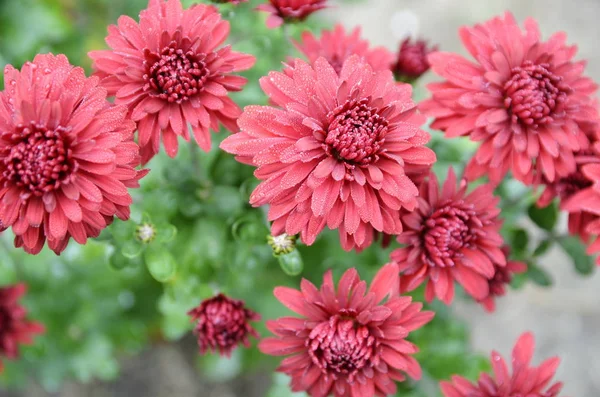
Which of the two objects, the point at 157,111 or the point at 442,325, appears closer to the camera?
the point at 157,111

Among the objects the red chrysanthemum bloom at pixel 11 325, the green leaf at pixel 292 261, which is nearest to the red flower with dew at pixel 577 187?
the green leaf at pixel 292 261

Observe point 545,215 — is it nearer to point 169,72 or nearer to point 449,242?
point 449,242

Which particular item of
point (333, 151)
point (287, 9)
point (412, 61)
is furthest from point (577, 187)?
point (287, 9)

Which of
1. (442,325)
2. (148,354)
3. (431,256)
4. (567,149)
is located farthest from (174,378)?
(567,149)

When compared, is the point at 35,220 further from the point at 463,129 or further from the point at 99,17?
the point at 99,17

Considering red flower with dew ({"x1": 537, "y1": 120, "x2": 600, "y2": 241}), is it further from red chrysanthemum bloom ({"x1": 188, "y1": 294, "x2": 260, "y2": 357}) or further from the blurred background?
the blurred background

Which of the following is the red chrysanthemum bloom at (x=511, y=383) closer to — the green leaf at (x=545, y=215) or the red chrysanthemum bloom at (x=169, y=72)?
the green leaf at (x=545, y=215)

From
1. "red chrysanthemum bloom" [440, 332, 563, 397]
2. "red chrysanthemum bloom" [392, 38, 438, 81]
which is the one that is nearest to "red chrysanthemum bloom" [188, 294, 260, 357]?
"red chrysanthemum bloom" [440, 332, 563, 397]
